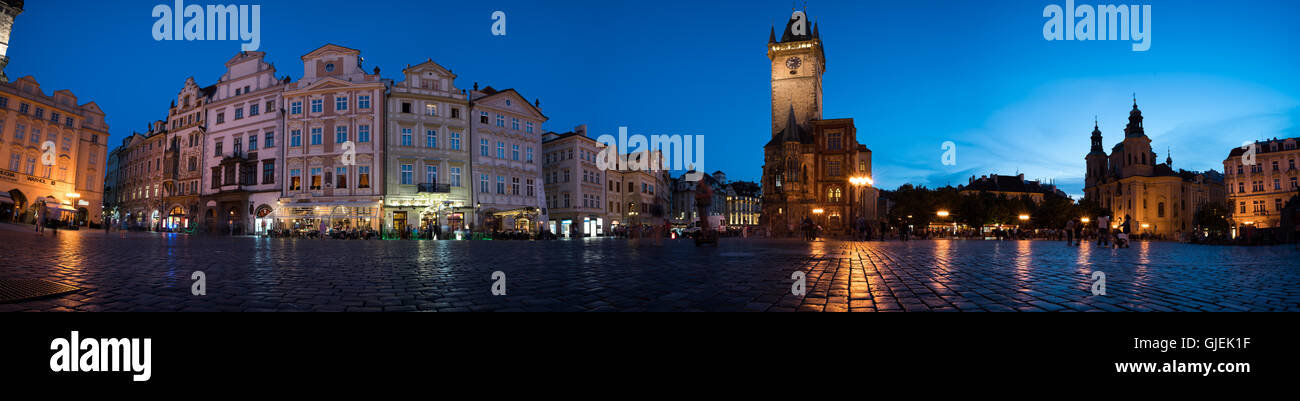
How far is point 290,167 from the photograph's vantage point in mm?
39656

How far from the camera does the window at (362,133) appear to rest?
128ft

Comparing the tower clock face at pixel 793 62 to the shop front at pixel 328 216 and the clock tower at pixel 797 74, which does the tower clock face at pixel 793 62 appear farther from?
the shop front at pixel 328 216

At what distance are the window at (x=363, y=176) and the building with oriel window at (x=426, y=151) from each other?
4.32ft

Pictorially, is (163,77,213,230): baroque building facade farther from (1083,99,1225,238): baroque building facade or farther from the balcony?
(1083,99,1225,238): baroque building facade

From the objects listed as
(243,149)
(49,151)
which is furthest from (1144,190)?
(49,151)

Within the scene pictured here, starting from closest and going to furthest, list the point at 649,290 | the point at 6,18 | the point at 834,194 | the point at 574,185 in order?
the point at 649,290 → the point at 6,18 → the point at 574,185 → the point at 834,194

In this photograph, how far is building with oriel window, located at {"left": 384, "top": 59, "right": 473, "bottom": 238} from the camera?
39219 mm

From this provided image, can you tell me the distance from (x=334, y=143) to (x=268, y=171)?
583cm

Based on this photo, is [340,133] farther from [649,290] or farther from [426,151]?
[649,290]

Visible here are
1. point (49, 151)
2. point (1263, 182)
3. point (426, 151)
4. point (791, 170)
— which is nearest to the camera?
point (426, 151)

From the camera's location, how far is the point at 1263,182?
70000mm
